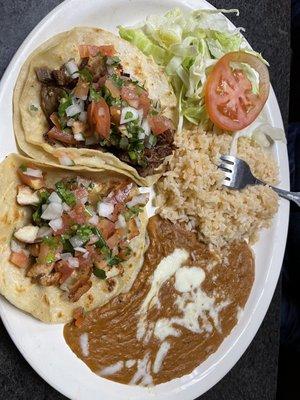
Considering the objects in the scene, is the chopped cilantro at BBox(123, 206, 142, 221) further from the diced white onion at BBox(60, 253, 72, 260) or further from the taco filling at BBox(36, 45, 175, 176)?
the diced white onion at BBox(60, 253, 72, 260)

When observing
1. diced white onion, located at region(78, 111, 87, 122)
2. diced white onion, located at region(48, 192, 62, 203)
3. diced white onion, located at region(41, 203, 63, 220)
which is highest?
diced white onion, located at region(78, 111, 87, 122)

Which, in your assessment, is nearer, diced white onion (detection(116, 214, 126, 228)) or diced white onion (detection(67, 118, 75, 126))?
diced white onion (detection(67, 118, 75, 126))

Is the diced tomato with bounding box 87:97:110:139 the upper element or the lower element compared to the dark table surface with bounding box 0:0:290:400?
upper

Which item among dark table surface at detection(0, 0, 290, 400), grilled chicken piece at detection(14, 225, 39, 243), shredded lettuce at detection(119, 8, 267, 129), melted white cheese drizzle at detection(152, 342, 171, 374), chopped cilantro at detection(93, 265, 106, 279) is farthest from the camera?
dark table surface at detection(0, 0, 290, 400)

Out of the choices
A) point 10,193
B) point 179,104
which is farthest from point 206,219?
point 10,193

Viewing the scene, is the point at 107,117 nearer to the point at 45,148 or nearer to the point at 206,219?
the point at 45,148

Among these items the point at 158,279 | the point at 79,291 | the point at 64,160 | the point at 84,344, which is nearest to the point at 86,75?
the point at 64,160

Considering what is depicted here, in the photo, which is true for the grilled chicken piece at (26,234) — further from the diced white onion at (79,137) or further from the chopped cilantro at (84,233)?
the diced white onion at (79,137)

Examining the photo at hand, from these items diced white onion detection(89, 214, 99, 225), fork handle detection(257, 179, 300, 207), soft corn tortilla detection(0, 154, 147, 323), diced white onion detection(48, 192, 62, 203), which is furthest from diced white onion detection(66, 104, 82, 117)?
fork handle detection(257, 179, 300, 207)
